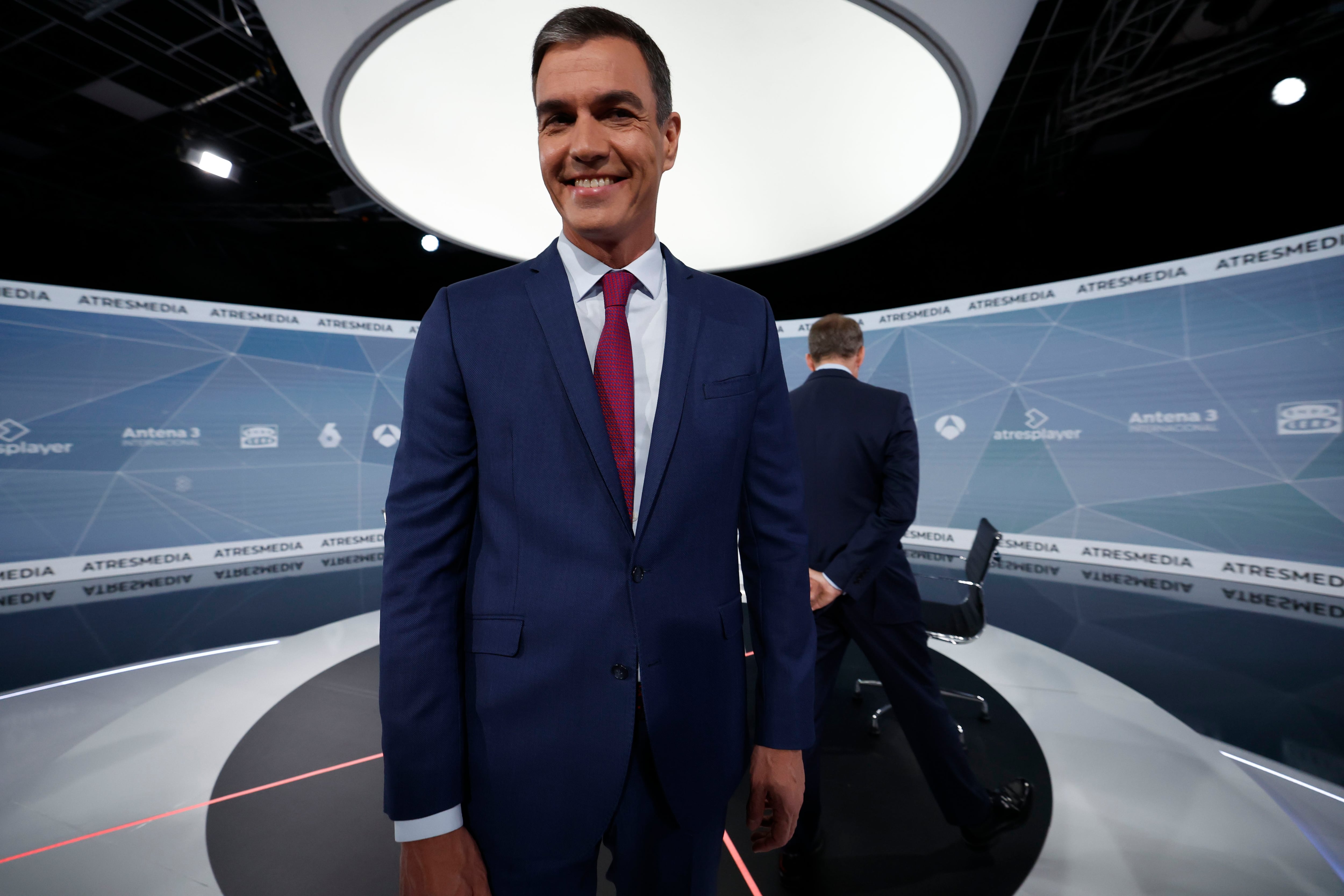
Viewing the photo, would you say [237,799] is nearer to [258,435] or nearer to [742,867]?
[742,867]

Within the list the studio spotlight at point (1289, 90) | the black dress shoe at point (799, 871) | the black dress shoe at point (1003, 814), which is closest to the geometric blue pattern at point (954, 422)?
the studio spotlight at point (1289, 90)

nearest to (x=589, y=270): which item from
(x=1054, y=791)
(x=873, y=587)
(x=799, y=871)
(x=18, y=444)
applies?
(x=873, y=587)

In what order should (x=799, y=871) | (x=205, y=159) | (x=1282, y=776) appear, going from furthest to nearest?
(x=205, y=159), (x=1282, y=776), (x=799, y=871)

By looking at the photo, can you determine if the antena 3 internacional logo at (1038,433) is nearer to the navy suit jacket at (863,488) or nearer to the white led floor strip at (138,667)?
the navy suit jacket at (863,488)

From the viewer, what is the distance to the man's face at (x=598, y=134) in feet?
2.66

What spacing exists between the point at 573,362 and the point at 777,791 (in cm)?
79

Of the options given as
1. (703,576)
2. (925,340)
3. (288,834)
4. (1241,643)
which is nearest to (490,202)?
(703,576)

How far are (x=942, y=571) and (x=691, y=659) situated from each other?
19.6ft

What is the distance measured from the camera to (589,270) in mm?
896

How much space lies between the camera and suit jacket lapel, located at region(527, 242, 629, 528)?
79 centimetres

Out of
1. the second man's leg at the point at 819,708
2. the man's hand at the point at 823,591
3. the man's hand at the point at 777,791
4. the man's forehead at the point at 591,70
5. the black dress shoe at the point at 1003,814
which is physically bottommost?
the black dress shoe at the point at 1003,814

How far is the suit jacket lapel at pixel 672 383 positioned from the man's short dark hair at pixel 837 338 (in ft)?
4.38

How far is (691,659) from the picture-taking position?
0.85 meters

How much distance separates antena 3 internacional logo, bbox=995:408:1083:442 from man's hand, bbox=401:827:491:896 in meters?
7.60
